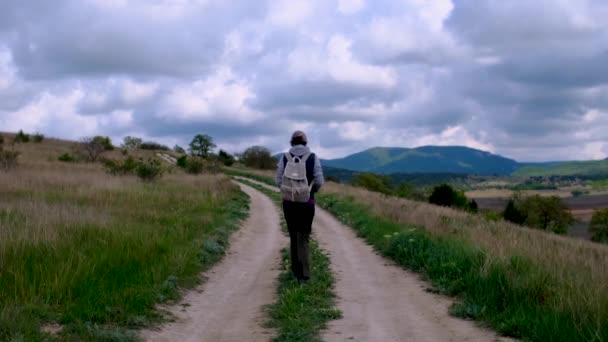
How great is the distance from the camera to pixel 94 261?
25.9ft

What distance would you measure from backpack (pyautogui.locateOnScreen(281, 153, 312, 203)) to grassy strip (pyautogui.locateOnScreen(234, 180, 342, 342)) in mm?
1365

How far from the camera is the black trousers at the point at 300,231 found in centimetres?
901

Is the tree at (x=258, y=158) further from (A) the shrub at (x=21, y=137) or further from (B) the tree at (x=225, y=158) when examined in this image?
(A) the shrub at (x=21, y=137)

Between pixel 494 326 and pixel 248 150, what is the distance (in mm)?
88256

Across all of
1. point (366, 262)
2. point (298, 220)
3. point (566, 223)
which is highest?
point (298, 220)

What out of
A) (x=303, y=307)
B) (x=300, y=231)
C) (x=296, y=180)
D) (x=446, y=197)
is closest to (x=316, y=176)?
(x=296, y=180)

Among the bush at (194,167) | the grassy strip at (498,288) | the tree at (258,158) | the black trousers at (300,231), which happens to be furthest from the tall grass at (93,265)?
the tree at (258,158)

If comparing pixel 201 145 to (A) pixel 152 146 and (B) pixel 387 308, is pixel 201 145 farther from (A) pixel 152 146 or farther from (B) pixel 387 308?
(B) pixel 387 308

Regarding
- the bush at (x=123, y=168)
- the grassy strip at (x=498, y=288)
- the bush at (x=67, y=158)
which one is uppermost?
the bush at (x=67, y=158)

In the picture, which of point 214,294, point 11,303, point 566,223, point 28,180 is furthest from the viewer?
point 566,223

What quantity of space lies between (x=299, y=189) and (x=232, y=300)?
6.47 ft

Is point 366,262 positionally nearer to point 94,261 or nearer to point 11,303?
point 94,261

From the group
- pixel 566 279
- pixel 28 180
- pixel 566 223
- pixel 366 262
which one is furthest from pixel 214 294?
pixel 566 223

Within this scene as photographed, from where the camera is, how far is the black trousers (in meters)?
9.01
